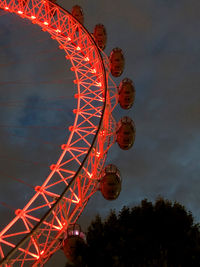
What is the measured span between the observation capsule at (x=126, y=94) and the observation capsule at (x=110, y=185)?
491cm

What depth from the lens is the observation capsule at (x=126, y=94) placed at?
50.7ft

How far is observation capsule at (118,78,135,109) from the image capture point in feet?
50.7

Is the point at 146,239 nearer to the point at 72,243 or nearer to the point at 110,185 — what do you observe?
the point at 110,185

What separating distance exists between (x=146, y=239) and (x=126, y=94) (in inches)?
304

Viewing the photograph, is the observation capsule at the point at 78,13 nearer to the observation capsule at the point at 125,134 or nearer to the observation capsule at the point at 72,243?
the observation capsule at the point at 125,134

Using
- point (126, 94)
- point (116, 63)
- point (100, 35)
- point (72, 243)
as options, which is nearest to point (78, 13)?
point (100, 35)

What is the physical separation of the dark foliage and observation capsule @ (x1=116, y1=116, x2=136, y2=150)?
414 cm

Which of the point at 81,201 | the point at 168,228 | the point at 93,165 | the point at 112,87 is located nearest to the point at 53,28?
the point at 112,87

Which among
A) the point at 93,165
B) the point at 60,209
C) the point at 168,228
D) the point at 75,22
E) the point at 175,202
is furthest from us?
the point at 75,22

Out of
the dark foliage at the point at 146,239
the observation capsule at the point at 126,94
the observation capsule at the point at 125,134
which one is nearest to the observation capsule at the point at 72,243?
the dark foliage at the point at 146,239

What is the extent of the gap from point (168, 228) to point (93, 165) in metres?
5.60

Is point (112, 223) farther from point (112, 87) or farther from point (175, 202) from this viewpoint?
point (112, 87)

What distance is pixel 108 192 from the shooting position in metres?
11.6

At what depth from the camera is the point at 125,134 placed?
13.6 meters
